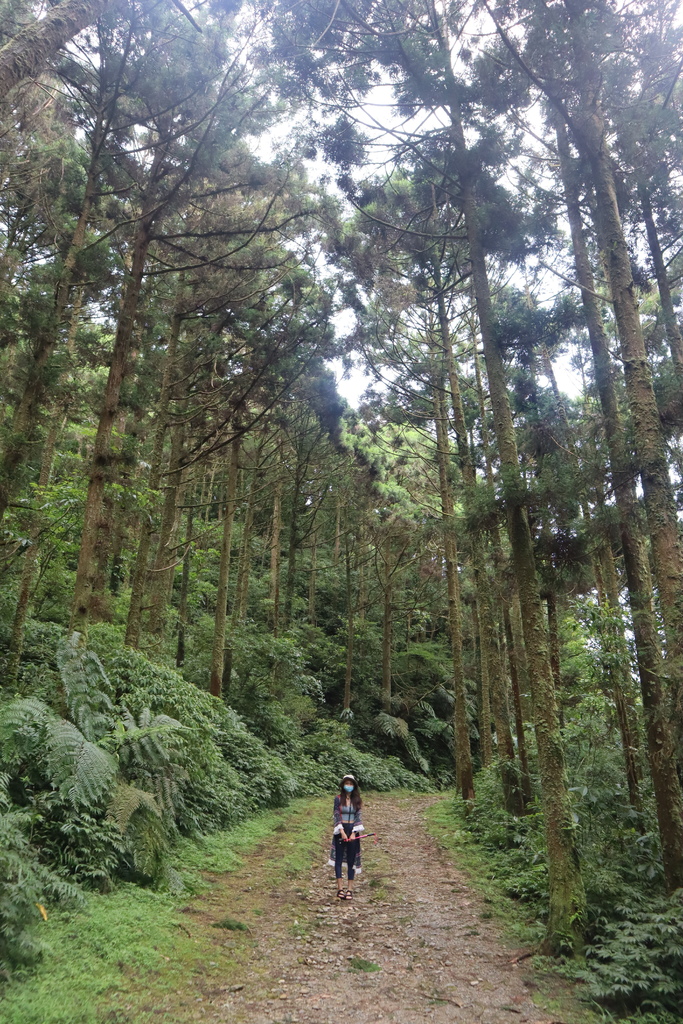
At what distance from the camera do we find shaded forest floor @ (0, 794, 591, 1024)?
3900 mm

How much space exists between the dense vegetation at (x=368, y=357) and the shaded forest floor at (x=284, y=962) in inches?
17.4

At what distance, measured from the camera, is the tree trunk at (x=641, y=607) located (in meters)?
5.95

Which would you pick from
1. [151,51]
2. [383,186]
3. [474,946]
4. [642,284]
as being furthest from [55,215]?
[474,946]

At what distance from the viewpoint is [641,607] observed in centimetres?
673

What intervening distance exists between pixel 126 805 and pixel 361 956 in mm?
2634

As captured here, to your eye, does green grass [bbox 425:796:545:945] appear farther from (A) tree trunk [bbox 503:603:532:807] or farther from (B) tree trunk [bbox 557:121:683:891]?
(B) tree trunk [bbox 557:121:683:891]

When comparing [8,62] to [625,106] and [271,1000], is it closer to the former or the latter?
[625,106]

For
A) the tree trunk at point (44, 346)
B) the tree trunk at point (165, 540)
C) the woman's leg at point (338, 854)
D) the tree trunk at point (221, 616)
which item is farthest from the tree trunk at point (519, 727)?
the tree trunk at point (44, 346)

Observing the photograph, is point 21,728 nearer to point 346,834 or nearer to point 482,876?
point 346,834

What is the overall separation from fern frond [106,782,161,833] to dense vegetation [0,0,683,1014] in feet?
0.09

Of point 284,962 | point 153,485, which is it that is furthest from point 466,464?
point 284,962

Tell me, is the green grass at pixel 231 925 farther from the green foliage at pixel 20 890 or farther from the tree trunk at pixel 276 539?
the tree trunk at pixel 276 539

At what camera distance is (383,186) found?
10375mm

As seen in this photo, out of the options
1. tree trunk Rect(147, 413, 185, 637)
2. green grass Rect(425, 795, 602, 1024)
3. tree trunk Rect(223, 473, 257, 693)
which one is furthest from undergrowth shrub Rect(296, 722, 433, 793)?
tree trunk Rect(147, 413, 185, 637)
